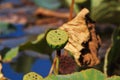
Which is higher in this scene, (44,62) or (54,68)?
(54,68)

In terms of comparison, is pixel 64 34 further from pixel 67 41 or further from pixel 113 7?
pixel 113 7

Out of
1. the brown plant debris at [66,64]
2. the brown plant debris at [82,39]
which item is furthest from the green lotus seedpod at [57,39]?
the brown plant debris at [66,64]

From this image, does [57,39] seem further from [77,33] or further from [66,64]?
[66,64]

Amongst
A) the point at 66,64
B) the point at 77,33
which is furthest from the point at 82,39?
the point at 66,64

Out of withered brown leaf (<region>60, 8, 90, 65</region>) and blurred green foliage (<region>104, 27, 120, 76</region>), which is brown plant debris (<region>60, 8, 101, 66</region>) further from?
blurred green foliage (<region>104, 27, 120, 76</region>)

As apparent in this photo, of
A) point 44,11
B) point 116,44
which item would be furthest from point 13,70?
point 44,11

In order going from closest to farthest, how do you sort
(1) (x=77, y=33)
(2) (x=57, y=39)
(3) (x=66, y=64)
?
1. (2) (x=57, y=39)
2. (1) (x=77, y=33)
3. (3) (x=66, y=64)
